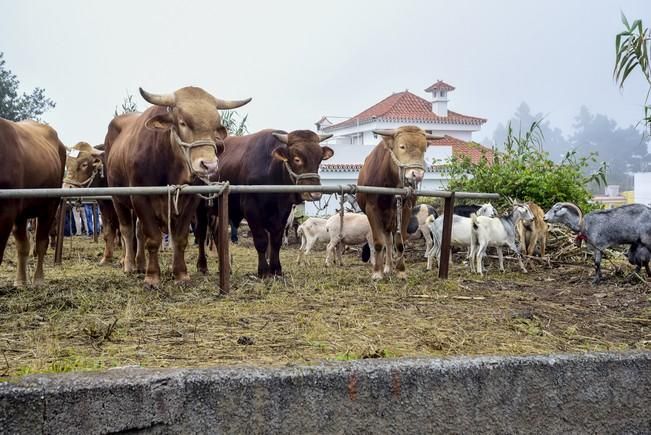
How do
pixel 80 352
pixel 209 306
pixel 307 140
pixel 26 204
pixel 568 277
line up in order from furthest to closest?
pixel 568 277, pixel 307 140, pixel 26 204, pixel 209 306, pixel 80 352

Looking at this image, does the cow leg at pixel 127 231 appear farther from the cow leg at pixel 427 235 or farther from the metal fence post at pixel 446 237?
the cow leg at pixel 427 235

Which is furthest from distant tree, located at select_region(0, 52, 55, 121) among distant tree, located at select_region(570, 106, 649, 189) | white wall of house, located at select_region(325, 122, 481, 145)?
distant tree, located at select_region(570, 106, 649, 189)

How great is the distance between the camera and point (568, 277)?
1010 centimetres

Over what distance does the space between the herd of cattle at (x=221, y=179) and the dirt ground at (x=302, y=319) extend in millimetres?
533

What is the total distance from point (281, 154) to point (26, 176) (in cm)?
301

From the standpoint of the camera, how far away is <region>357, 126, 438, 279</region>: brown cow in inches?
364

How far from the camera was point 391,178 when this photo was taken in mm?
9719

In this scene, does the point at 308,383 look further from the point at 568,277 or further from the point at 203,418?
the point at 568,277

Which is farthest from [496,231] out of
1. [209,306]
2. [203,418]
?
[203,418]

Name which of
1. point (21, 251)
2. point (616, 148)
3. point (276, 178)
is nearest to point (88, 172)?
point (21, 251)

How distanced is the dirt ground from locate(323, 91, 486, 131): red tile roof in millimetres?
41064

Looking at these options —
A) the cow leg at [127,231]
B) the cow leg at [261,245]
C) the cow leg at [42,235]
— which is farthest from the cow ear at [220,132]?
the cow leg at [127,231]

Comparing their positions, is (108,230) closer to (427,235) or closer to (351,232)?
(351,232)

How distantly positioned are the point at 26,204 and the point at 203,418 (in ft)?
18.1
